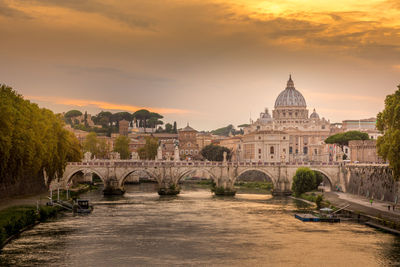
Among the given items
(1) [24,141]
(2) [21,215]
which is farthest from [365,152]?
(2) [21,215]

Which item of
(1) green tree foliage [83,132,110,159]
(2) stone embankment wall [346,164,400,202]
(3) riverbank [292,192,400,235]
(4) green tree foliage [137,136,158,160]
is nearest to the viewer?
(3) riverbank [292,192,400,235]

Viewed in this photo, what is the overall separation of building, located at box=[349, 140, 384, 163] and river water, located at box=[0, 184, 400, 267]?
41.0 meters

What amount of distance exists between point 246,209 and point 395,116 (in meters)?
20.8

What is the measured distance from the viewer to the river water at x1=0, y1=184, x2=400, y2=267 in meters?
39.2

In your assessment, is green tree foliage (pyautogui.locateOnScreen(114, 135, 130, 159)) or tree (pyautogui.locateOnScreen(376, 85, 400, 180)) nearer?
tree (pyautogui.locateOnScreen(376, 85, 400, 180))

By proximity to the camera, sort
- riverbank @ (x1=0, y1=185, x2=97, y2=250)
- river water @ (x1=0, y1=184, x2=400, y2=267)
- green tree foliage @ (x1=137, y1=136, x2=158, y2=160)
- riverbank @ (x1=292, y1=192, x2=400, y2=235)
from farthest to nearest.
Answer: green tree foliage @ (x1=137, y1=136, x2=158, y2=160) < riverbank @ (x1=292, y1=192, x2=400, y2=235) < riverbank @ (x1=0, y1=185, x2=97, y2=250) < river water @ (x1=0, y1=184, x2=400, y2=267)

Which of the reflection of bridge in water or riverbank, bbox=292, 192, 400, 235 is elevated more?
the reflection of bridge in water

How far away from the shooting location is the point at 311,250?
140 feet

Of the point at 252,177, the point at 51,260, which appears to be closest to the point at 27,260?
the point at 51,260

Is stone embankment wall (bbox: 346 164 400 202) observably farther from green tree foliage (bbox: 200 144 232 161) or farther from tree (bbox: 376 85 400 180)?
green tree foliage (bbox: 200 144 232 161)

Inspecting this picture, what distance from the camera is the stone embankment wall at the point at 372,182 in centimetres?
6531

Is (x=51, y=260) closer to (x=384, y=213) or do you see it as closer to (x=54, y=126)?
(x=384, y=213)

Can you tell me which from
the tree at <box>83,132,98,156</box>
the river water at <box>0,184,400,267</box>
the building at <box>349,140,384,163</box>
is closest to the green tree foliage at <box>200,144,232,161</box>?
the tree at <box>83,132,98,156</box>

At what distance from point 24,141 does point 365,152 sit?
6106 centimetres
